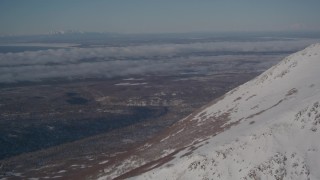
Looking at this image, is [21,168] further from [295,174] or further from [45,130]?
[295,174]

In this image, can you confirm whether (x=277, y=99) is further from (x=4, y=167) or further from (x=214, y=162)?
(x=4, y=167)

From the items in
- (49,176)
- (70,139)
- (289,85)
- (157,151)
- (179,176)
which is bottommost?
(70,139)

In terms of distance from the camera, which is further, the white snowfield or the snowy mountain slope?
the snowy mountain slope

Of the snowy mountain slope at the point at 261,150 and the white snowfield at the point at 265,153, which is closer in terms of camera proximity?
the white snowfield at the point at 265,153

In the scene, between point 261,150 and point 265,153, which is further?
point 261,150

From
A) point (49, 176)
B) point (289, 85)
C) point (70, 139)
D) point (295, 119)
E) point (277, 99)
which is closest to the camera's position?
point (295, 119)

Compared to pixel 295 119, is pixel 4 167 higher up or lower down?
lower down

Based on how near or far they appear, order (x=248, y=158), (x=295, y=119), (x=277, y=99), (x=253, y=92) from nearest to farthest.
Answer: (x=248, y=158)
(x=295, y=119)
(x=277, y=99)
(x=253, y=92)

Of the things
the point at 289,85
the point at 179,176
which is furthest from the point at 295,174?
the point at 289,85

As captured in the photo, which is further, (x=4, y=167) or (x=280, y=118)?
(x=4, y=167)

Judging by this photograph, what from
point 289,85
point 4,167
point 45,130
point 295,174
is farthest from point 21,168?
point 295,174
